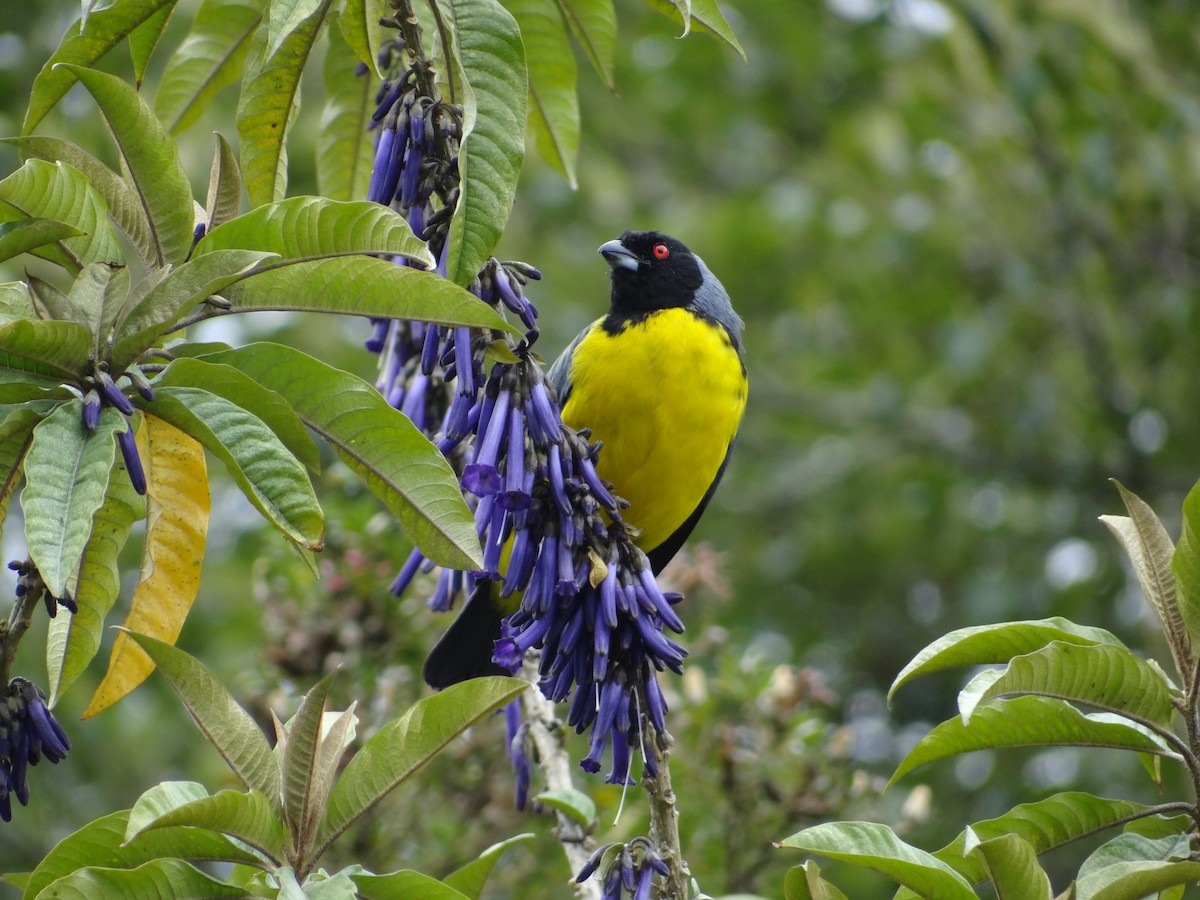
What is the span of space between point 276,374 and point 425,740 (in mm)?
589

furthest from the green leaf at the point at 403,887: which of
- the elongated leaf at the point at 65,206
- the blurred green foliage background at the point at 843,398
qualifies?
the blurred green foliage background at the point at 843,398

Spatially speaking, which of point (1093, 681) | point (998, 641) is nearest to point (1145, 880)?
point (1093, 681)

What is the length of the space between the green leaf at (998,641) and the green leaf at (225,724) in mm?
993

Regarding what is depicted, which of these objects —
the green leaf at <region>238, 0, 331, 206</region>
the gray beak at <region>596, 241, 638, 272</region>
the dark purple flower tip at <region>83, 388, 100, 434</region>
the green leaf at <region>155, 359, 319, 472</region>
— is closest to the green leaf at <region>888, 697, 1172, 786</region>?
the green leaf at <region>155, 359, 319, 472</region>

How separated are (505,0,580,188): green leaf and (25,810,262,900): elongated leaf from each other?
159 cm

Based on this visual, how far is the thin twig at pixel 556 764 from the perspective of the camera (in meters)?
2.67

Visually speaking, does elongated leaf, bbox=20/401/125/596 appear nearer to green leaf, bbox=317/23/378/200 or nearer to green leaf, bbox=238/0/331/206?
green leaf, bbox=238/0/331/206

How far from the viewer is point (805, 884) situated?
6.91ft

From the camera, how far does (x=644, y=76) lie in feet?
30.9

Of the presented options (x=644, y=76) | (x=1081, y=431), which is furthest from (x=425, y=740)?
(x=644, y=76)

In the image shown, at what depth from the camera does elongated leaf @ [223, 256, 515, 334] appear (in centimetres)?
200

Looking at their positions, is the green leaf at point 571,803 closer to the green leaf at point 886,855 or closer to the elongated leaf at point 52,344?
the green leaf at point 886,855

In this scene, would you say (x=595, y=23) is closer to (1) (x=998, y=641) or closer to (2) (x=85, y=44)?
(2) (x=85, y=44)

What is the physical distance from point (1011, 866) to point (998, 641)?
385mm
